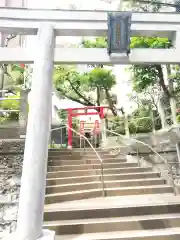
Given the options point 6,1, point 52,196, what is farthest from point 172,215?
point 6,1

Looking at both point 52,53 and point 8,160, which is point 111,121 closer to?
point 8,160

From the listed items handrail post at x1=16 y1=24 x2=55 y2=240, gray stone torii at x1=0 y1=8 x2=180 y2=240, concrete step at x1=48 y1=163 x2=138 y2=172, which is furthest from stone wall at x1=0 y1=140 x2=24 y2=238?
gray stone torii at x1=0 y1=8 x2=180 y2=240

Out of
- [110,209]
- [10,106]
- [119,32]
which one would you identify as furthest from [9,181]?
[10,106]

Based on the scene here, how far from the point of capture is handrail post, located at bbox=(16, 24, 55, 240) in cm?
285

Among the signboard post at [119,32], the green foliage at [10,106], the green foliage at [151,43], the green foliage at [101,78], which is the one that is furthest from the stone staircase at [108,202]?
the green foliage at [101,78]

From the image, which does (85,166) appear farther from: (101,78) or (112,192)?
(101,78)

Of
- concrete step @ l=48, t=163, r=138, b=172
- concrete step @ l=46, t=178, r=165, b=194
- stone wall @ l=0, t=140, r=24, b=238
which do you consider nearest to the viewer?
stone wall @ l=0, t=140, r=24, b=238

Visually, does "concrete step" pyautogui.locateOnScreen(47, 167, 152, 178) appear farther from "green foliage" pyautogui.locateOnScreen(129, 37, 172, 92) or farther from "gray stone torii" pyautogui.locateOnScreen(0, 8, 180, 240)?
"green foliage" pyautogui.locateOnScreen(129, 37, 172, 92)

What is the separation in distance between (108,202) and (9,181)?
2103 mm

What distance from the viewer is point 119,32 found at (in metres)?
3.76

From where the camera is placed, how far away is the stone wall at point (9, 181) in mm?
4016

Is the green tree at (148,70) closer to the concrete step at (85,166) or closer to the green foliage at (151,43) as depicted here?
the green foliage at (151,43)

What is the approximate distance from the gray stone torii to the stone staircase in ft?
4.62

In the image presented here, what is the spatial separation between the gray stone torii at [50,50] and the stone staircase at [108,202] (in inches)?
55.4
